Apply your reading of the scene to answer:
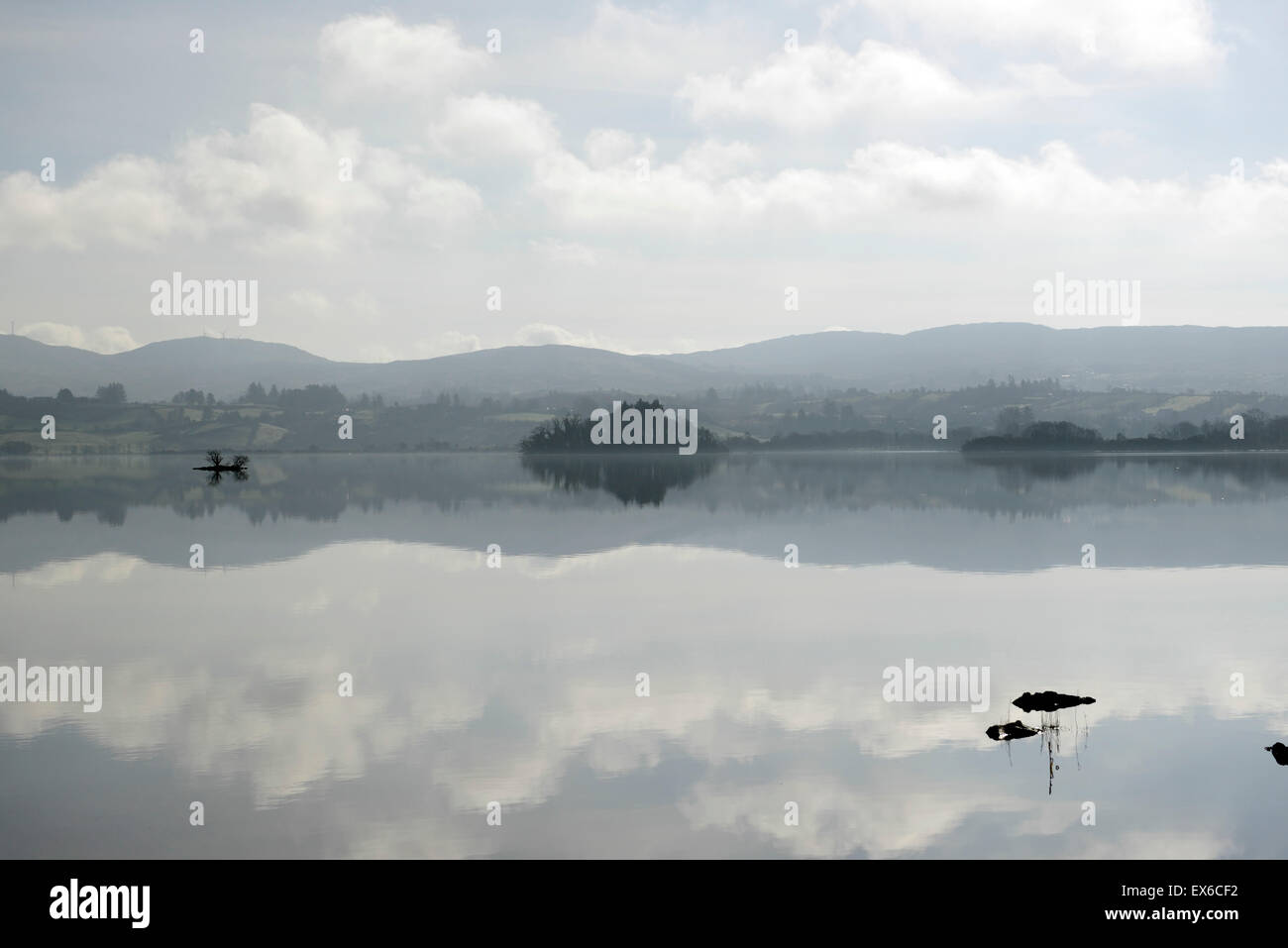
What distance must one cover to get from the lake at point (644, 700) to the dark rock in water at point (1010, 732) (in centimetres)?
17

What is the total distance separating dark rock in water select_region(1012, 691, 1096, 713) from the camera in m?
18.8

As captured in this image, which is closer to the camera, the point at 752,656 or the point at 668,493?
the point at 752,656

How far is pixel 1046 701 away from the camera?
19.1m

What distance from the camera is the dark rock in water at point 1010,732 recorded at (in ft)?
55.6

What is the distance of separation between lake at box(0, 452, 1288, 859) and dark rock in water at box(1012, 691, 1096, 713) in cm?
36
